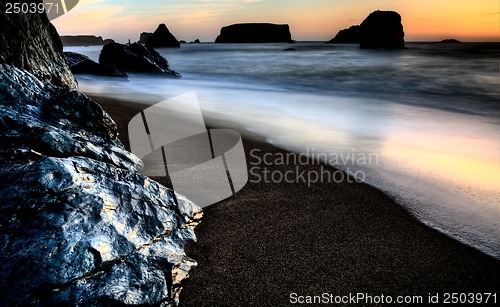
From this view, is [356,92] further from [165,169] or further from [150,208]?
[150,208]

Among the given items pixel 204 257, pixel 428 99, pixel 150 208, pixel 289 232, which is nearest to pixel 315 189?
pixel 289 232

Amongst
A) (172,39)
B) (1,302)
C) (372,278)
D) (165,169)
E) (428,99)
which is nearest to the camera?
(1,302)

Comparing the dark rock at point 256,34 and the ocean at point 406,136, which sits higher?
the dark rock at point 256,34

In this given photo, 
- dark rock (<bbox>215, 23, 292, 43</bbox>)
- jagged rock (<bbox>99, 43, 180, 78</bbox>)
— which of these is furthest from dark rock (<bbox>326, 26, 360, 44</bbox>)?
jagged rock (<bbox>99, 43, 180, 78</bbox>)

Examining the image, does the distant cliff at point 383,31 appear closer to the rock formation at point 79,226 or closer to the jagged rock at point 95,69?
the jagged rock at point 95,69

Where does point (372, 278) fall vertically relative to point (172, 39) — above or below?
below

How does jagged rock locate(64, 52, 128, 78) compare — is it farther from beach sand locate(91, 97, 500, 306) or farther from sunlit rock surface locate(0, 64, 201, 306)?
beach sand locate(91, 97, 500, 306)

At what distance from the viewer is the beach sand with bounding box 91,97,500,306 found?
229cm

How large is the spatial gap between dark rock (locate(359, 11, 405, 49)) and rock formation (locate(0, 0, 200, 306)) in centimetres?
8633

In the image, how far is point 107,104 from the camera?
7773mm

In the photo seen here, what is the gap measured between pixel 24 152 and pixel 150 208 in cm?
102

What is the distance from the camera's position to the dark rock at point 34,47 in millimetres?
4352

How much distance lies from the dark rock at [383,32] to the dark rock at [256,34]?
8681 cm

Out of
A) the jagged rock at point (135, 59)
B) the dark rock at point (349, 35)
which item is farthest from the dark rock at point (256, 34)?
the jagged rock at point (135, 59)
